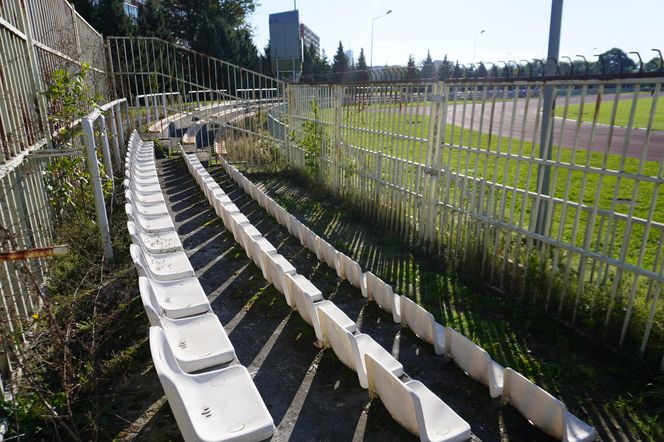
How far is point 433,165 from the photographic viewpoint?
20.6 ft

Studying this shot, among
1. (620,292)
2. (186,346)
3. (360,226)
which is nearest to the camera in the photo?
(186,346)

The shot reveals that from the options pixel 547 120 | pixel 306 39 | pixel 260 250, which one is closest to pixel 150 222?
pixel 260 250

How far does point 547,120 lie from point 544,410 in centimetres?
312

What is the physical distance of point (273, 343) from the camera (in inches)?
165

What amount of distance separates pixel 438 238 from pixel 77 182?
17.7ft

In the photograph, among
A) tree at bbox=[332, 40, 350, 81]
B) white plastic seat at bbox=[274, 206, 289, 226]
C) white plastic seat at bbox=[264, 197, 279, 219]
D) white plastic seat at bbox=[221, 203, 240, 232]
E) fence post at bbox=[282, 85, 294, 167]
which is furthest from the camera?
tree at bbox=[332, 40, 350, 81]

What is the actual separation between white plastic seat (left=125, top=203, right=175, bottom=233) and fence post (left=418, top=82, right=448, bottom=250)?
11.7ft

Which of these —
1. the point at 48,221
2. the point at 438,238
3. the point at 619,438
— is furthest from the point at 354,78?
the point at 619,438

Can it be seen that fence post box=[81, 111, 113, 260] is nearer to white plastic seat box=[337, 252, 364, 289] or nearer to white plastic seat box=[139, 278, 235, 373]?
white plastic seat box=[139, 278, 235, 373]

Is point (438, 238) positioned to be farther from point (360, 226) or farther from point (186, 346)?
point (186, 346)

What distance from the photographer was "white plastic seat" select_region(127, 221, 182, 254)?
197 inches

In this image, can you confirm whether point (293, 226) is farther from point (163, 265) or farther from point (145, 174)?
point (145, 174)

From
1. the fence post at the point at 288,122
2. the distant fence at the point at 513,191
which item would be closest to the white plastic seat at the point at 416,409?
the distant fence at the point at 513,191

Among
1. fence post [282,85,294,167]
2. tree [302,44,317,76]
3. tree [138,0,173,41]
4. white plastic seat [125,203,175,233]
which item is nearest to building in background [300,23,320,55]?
tree [302,44,317,76]
